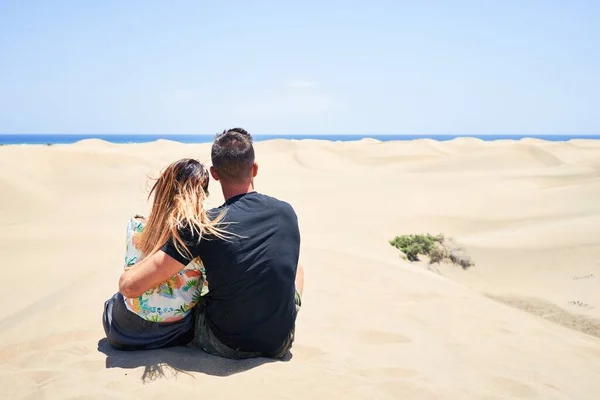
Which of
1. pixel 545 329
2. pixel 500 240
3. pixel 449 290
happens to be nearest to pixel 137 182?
pixel 500 240

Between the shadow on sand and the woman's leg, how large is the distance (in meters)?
0.05

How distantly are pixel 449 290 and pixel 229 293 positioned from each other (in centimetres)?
394

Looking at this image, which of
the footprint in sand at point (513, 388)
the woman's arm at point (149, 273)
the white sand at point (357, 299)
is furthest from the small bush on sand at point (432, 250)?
the woman's arm at point (149, 273)

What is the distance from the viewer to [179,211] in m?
2.97

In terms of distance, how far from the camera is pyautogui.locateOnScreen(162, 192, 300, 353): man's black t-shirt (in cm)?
301

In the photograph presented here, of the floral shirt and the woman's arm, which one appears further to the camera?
the floral shirt

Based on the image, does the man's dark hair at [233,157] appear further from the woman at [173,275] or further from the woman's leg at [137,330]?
the woman's leg at [137,330]

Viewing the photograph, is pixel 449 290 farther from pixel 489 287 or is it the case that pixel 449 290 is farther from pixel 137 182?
pixel 137 182

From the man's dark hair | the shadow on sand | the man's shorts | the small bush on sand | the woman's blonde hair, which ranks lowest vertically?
the small bush on sand

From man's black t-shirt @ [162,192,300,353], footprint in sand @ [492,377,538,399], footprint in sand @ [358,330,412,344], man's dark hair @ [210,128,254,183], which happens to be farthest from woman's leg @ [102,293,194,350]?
footprint in sand @ [492,377,538,399]

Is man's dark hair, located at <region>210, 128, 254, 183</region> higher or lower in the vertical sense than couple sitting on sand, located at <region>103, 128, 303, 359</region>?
higher

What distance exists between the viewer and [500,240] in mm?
11031

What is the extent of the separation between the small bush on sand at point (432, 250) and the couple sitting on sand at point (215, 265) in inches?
270

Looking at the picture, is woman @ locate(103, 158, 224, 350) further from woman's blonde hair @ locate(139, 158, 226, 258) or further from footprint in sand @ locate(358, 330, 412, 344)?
footprint in sand @ locate(358, 330, 412, 344)
